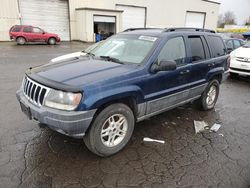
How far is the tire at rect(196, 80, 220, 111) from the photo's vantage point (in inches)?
198

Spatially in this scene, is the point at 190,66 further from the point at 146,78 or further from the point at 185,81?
the point at 146,78

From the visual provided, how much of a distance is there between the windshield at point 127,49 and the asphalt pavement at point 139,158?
138 centimetres

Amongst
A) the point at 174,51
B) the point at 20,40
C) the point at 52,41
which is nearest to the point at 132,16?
the point at 52,41

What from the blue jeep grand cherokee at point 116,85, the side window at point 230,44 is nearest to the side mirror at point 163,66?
the blue jeep grand cherokee at point 116,85

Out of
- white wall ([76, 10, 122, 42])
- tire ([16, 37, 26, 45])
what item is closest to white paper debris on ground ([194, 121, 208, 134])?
tire ([16, 37, 26, 45])

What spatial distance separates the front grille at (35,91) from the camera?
116 inches

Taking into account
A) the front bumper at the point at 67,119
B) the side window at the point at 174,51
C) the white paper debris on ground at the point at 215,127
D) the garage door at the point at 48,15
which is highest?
the garage door at the point at 48,15

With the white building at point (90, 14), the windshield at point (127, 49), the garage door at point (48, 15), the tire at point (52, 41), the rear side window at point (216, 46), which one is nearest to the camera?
Result: the windshield at point (127, 49)

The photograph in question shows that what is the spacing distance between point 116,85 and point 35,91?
1.14 m

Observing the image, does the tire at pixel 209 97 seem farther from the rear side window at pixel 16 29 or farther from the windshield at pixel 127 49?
the rear side window at pixel 16 29

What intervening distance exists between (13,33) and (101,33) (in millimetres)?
11131

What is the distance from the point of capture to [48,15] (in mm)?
24547

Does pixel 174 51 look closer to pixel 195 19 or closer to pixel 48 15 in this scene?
pixel 48 15

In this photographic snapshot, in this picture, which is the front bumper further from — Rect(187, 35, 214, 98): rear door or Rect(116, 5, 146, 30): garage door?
Rect(116, 5, 146, 30): garage door
